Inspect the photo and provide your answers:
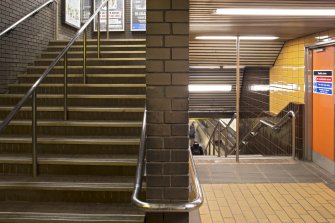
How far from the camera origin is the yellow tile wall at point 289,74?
7.81 m

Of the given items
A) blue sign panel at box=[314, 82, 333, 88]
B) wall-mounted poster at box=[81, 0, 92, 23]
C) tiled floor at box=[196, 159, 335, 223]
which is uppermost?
wall-mounted poster at box=[81, 0, 92, 23]

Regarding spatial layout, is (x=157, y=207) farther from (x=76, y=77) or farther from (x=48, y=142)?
(x=76, y=77)

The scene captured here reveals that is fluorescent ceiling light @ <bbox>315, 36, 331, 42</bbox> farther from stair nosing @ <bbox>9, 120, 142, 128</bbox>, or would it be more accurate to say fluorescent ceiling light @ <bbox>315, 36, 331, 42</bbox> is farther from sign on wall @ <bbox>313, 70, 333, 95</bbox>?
stair nosing @ <bbox>9, 120, 142, 128</bbox>

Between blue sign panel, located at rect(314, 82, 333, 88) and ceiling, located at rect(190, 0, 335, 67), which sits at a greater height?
ceiling, located at rect(190, 0, 335, 67)

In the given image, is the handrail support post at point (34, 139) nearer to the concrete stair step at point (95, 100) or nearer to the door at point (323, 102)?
the concrete stair step at point (95, 100)

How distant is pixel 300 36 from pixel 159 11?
5354mm

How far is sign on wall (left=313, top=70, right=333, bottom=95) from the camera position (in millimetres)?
6727

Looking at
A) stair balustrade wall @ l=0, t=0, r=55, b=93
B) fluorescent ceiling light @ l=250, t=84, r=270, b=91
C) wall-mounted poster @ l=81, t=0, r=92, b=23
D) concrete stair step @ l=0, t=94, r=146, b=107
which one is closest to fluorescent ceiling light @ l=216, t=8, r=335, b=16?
concrete stair step @ l=0, t=94, r=146, b=107

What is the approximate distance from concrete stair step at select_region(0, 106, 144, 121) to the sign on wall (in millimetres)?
3220

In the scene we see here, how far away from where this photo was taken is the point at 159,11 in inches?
126

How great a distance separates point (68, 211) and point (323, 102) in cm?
486

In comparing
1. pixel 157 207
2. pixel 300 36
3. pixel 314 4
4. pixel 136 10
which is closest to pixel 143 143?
pixel 157 207

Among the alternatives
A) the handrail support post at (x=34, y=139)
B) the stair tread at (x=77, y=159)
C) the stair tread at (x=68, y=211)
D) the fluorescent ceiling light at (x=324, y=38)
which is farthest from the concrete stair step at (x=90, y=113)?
the fluorescent ceiling light at (x=324, y=38)

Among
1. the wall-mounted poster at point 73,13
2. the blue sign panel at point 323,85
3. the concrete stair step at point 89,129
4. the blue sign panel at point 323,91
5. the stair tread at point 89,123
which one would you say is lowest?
the concrete stair step at point 89,129
